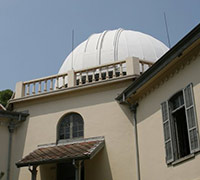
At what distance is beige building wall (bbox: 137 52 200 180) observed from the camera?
1118 cm

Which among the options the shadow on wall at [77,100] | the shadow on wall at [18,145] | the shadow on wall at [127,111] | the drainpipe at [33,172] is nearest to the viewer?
the drainpipe at [33,172]

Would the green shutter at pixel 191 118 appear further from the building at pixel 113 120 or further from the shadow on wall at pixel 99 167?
the shadow on wall at pixel 99 167

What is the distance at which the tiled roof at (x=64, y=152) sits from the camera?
46.1 feet

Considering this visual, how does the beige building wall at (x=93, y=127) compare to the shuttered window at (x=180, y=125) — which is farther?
the beige building wall at (x=93, y=127)

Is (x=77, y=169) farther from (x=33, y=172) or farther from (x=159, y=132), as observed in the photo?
→ (x=159, y=132)

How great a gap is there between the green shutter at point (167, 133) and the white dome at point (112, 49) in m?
6.48

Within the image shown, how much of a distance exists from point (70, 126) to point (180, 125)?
549 cm

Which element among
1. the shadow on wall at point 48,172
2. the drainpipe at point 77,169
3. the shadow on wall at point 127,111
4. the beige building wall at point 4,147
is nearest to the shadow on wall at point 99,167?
the drainpipe at point 77,169

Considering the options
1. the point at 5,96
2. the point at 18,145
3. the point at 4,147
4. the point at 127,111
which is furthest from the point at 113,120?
the point at 5,96

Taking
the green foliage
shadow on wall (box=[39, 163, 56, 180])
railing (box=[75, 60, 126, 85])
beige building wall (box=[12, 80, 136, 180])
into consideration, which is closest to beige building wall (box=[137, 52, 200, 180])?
beige building wall (box=[12, 80, 136, 180])

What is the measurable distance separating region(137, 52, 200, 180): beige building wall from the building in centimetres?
3

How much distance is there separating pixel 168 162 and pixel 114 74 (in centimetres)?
521

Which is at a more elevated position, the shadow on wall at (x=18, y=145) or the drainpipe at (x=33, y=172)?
the shadow on wall at (x=18, y=145)

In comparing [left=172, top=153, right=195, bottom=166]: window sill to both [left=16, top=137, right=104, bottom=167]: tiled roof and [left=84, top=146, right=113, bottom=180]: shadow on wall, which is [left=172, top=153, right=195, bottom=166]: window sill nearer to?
[left=16, top=137, right=104, bottom=167]: tiled roof
